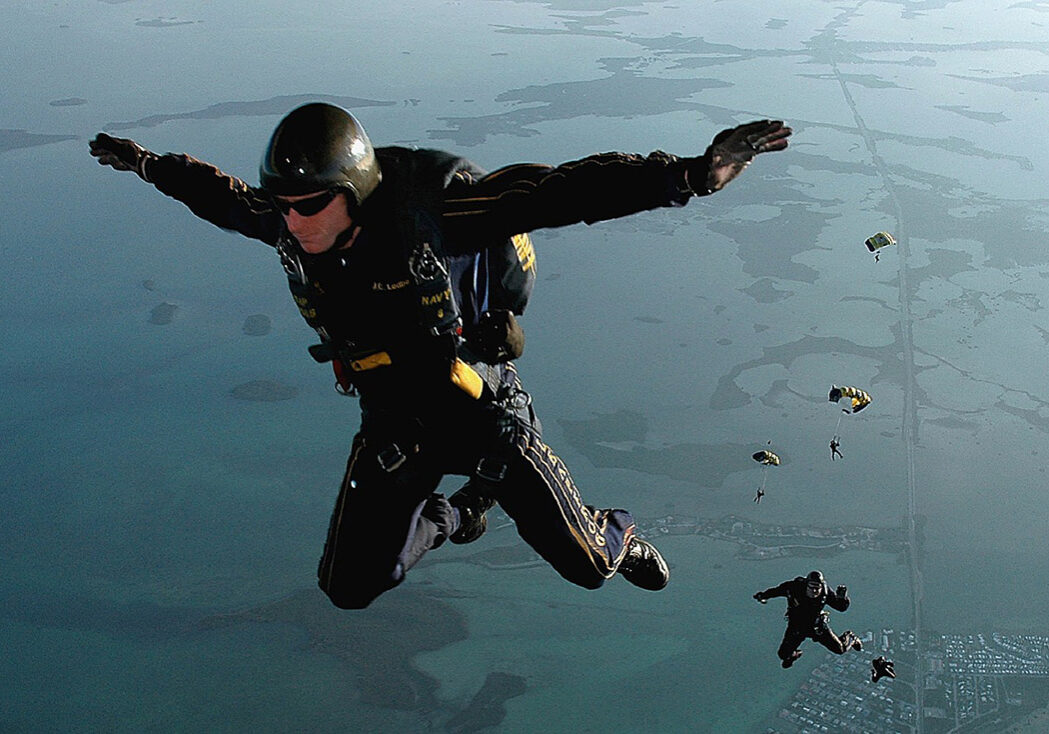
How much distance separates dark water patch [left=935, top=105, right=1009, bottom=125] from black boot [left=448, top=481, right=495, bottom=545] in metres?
97.6

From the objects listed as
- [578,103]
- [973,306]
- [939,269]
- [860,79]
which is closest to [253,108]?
[578,103]

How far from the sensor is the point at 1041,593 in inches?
1916

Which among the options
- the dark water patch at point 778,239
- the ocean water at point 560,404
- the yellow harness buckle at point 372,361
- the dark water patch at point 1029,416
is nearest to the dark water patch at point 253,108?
the ocean water at point 560,404

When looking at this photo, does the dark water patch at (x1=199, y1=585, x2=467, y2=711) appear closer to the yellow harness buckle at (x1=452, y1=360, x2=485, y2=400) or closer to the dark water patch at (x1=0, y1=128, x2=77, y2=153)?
the yellow harness buckle at (x1=452, y1=360, x2=485, y2=400)

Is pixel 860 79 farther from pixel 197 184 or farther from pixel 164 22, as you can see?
pixel 197 184

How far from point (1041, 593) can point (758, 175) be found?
4669 centimetres

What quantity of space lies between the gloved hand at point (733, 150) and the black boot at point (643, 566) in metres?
2.52

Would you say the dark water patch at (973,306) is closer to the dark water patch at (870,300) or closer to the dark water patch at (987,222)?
the dark water patch at (870,300)

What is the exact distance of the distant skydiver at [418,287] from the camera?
3400 mm

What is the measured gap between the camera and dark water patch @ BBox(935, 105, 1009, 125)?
289 feet

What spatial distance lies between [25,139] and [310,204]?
3897 inches

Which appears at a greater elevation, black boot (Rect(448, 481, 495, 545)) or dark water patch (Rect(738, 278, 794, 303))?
black boot (Rect(448, 481, 495, 545))

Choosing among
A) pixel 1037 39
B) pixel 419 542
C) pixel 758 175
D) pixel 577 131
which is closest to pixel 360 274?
pixel 419 542

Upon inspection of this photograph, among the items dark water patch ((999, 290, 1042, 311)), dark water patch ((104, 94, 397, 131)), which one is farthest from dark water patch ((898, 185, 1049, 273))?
dark water patch ((104, 94, 397, 131))
